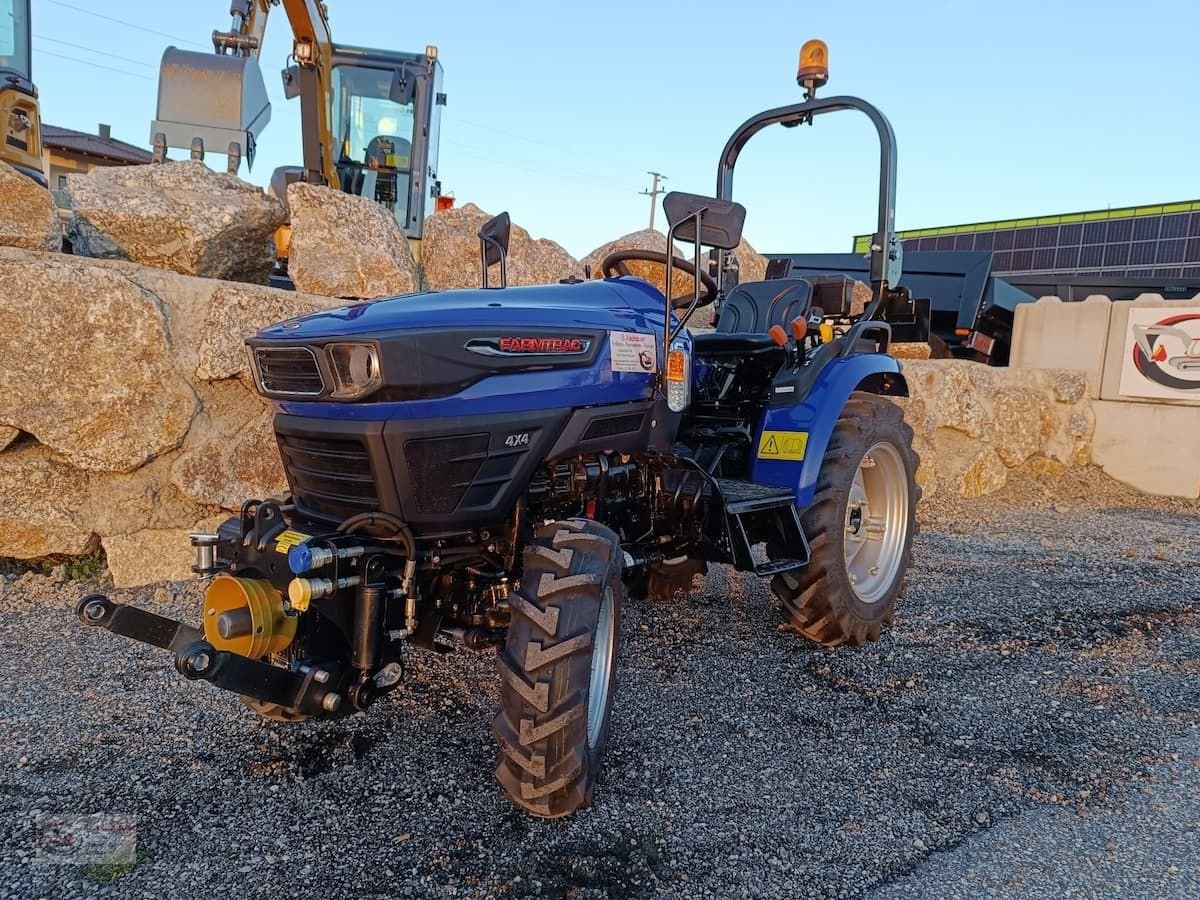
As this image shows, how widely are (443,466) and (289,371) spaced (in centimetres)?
53

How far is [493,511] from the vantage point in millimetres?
2439

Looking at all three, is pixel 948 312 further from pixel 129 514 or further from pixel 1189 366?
pixel 129 514

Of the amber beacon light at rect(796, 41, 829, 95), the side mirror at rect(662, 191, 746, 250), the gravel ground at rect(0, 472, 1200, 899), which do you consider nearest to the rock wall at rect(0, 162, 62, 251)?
the gravel ground at rect(0, 472, 1200, 899)

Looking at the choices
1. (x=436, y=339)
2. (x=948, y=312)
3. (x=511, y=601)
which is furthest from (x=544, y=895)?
(x=948, y=312)

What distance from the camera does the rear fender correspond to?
11.0 feet

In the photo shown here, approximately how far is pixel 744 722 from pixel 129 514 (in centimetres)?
298

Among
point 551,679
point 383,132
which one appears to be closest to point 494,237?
point 551,679

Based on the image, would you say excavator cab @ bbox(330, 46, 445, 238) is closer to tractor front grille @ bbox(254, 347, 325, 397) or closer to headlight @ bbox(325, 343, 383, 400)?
tractor front grille @ bbox(254, 347, 325, 397)

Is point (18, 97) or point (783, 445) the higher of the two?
point (18, 97)

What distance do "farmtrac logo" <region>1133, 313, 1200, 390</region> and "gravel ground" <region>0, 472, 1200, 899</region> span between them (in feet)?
14.7

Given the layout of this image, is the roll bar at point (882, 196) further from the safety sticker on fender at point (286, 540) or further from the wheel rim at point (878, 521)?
the safety sticker on fender at point (286, 540)

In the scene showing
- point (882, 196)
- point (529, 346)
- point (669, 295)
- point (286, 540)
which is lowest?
point (286, 540)

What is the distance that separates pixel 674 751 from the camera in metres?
2.67

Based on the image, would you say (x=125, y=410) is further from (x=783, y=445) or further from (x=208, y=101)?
(x=208, y=101)
